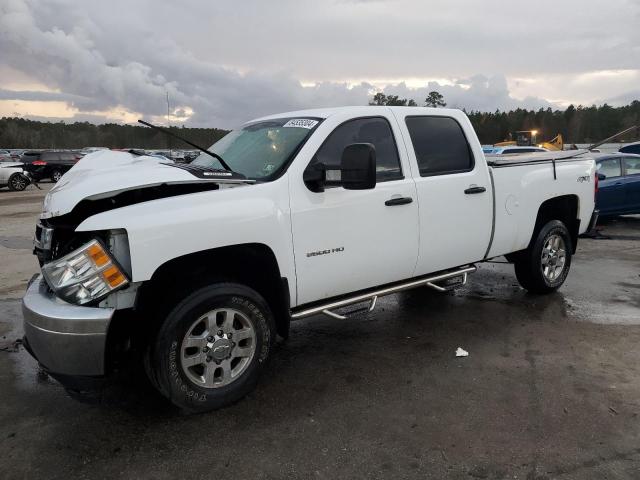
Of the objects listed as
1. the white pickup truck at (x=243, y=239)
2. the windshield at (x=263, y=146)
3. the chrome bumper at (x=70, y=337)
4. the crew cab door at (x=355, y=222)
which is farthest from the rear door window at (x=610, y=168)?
the chrome bumper at (x=70, y=337)

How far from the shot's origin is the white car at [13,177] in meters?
22.3

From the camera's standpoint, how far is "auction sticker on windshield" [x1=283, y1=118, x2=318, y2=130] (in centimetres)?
380

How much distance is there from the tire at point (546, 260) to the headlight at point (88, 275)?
4262 millimetres

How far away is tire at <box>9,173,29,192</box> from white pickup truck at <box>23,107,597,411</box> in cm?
2162

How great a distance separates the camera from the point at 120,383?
3.74 m

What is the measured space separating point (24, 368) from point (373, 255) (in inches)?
115

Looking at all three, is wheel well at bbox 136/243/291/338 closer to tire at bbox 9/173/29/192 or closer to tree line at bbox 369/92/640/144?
tire at bbox 9/173/29/192

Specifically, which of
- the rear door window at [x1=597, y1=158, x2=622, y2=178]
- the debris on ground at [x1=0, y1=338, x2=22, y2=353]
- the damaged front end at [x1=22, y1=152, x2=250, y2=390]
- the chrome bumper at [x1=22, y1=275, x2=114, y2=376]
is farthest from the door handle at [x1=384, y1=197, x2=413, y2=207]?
the rear door window at [x1=597, y1=158, x2=622, y2=178]

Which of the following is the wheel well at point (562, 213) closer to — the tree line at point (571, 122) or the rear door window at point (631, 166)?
the rear door window at point (631, 166)

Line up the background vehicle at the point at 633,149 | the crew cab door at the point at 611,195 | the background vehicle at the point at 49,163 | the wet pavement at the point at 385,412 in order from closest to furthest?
1. the wet pavement at the point at 385,412
2. the crew cab door at the point at 611,195
3. the background vehicle at the point at 633,149
4. the background vehicle at the point at 49,163

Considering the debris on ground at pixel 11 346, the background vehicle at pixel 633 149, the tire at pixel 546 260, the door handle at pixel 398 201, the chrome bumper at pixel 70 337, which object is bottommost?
the debris on ground at pixel 11 346

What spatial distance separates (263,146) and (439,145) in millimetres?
1589

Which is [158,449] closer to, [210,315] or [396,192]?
[210,315]

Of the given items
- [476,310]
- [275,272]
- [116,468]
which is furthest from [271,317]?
[476,310]
